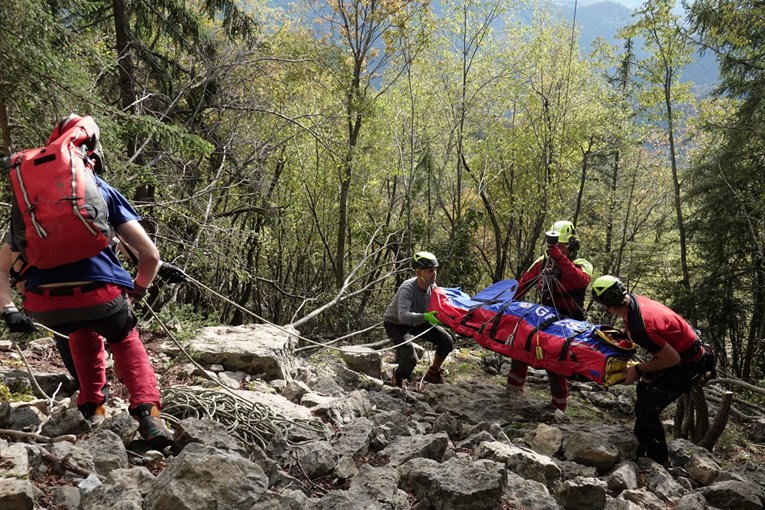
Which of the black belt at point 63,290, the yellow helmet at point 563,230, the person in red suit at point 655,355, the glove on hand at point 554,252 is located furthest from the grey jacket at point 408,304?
the black belt at point 63,290

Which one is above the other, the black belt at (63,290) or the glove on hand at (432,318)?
the black belt at (63,290)

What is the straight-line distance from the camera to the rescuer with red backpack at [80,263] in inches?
106

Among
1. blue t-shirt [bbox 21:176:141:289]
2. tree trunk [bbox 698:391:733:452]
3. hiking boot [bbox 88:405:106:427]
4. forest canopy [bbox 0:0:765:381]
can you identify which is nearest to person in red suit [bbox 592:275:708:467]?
tree trunk [bbox 698:391:733:452]

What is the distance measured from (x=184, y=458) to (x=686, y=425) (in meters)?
5.26

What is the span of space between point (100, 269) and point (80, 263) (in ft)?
0.32

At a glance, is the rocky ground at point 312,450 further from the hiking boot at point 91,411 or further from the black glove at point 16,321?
the black glove at point 16,321

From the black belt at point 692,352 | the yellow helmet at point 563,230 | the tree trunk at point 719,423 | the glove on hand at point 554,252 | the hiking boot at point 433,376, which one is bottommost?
the hiking boot at point 433,376

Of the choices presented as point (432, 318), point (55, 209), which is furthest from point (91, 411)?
point (432, 318)

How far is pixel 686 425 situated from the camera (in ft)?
18.5

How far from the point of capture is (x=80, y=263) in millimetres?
2818

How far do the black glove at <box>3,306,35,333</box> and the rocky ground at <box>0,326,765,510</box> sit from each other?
453 millimetres

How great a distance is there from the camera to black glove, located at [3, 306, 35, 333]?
9.24 feet

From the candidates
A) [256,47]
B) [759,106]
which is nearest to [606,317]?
[759,106]

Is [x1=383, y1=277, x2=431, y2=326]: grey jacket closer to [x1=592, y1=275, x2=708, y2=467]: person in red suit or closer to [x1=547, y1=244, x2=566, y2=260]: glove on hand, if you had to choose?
[x1=547, y1=244, x2=566, y2=260]: glove on hand
